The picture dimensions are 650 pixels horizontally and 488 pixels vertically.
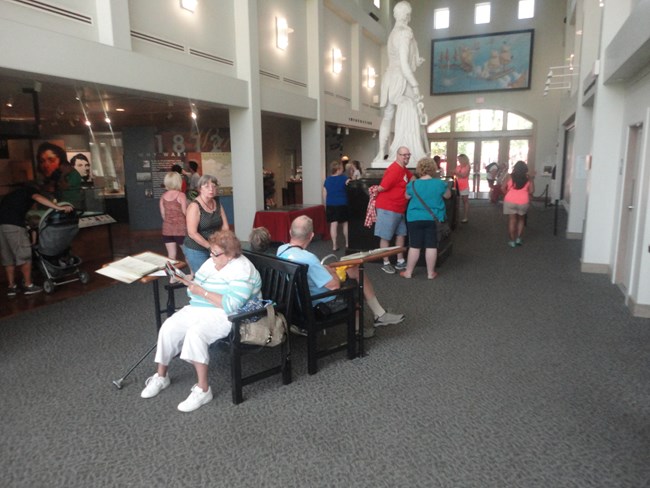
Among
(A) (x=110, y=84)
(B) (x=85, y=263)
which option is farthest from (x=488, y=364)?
(B) (x=85, y=263)

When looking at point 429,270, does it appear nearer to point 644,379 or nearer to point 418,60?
point 644,379

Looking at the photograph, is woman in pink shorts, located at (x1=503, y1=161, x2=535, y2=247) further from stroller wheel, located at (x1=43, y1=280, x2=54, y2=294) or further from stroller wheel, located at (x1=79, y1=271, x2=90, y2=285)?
stroller wheel, located at (x1=43, y1=280, x2=54, y2=294)

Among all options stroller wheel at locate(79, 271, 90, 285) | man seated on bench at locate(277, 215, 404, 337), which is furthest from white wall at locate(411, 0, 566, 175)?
man seated on bench at locate(277, 215, 404, 337)

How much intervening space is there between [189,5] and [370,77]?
8.84m

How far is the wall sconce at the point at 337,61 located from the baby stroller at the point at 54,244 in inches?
319

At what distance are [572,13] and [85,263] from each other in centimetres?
1362

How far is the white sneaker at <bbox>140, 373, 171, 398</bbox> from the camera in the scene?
123 inches

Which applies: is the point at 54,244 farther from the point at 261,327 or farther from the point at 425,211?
the point at 425,211

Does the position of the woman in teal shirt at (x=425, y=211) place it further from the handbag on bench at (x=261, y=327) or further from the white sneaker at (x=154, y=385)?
the white sneaker at (x=154, y=385)

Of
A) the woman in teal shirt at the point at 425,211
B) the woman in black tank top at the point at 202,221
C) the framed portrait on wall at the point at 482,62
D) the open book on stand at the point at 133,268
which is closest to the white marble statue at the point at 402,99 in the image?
the woman in teal shirt at the point at 425,211

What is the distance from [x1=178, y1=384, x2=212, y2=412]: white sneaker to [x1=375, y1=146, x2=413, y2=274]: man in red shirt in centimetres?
380

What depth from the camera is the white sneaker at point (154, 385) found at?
123 inches

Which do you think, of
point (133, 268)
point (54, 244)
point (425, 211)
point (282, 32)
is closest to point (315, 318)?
point (133, 268)

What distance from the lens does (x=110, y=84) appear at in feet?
17.5
